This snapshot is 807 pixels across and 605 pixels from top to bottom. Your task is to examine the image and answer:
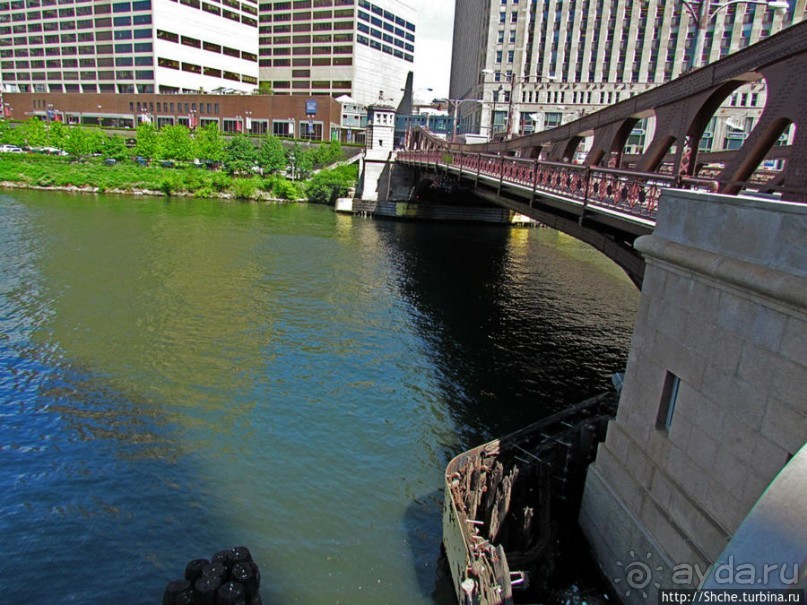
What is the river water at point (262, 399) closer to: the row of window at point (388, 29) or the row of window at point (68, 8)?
the row of window at point (68, 8)

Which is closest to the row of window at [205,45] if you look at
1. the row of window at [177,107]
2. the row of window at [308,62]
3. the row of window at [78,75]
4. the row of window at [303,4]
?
the row of window at [308,62]

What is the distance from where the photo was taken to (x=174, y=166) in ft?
255

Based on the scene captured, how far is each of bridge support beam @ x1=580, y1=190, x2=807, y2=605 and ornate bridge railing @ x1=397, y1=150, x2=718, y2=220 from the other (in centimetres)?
253

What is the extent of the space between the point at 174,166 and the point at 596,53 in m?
68.6

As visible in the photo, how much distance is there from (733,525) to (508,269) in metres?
29.3

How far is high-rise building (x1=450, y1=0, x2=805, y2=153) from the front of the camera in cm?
8444

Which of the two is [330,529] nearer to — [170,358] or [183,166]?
[170,358]

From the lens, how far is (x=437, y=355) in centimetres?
2027

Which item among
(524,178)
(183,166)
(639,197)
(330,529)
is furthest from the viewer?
(183,166)

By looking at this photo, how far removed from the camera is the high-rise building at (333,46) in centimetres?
11025

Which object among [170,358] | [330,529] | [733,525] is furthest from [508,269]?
[733,525]

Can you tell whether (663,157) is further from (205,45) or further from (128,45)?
(128,45)

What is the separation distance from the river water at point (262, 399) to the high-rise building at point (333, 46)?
284 ft

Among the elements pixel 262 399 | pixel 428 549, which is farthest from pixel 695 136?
pixel 262 399
